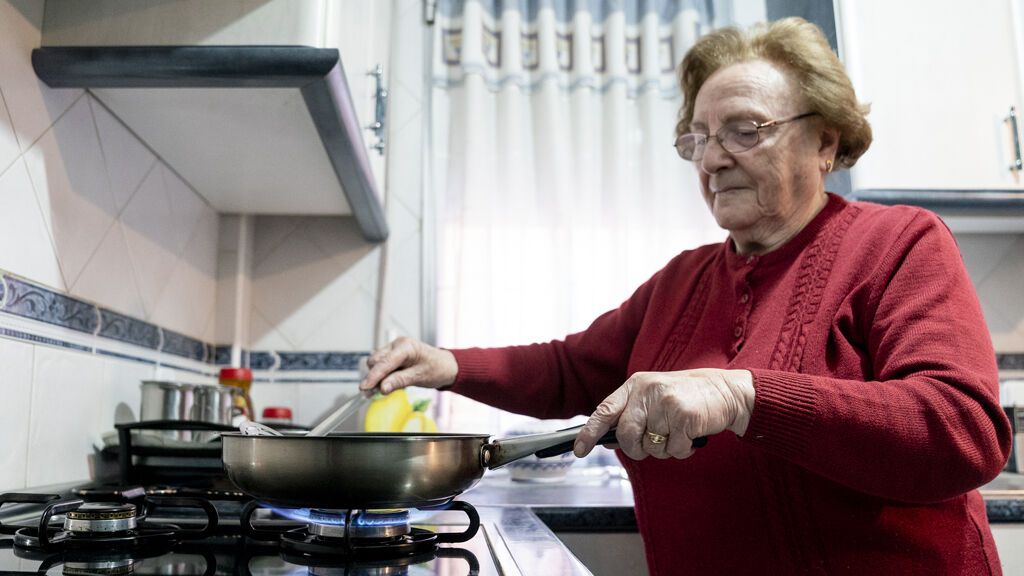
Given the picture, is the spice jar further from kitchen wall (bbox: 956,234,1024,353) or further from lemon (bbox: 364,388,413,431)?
kitchen wall (bbox: 956,234,1024,353)

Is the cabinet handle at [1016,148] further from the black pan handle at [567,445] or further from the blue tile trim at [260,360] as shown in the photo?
the blue tile trim at [260,360]

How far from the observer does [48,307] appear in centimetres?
105

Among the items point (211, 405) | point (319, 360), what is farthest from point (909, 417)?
point (319, 360)

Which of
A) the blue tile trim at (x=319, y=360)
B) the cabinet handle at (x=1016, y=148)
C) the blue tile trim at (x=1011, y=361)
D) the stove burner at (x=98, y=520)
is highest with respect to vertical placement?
the cabinet handle at (x=1016, y=148)

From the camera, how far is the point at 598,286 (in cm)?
A: 194

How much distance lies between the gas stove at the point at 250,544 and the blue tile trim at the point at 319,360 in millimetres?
976

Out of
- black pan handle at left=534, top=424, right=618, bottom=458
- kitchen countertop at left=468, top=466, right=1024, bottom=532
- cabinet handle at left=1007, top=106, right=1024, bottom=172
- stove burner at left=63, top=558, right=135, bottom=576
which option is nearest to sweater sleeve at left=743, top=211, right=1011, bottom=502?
black pan handle at left=534, top=424, right=618, bottom=458

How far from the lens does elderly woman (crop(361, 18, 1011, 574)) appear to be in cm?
75

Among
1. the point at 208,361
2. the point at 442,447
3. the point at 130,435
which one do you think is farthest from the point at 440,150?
the point at 442,447

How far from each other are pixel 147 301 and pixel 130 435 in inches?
11.8

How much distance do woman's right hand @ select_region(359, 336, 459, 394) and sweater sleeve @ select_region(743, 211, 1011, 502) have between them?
1.55 feet

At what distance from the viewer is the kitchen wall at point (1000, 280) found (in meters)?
1.99

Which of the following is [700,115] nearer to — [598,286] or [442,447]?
[442,447]

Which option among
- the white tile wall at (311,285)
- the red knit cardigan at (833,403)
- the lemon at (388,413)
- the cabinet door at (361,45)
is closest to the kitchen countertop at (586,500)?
the red knit cardigan at (833,403)
